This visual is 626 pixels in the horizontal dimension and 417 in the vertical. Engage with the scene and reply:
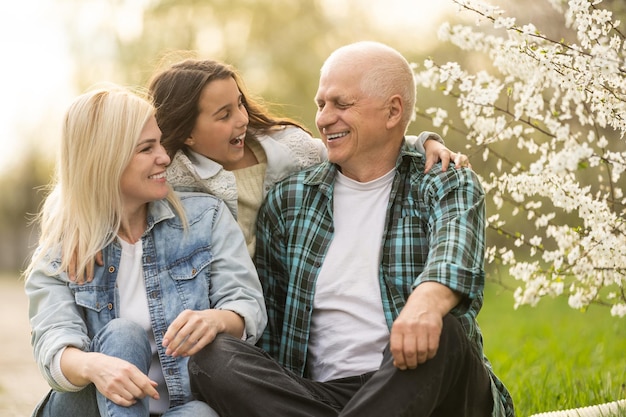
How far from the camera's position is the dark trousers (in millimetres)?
2666

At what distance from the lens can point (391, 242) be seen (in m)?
3.39

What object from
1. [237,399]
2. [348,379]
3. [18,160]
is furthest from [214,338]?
[18,160]

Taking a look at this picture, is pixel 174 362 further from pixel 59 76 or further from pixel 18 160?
pixel 18 160

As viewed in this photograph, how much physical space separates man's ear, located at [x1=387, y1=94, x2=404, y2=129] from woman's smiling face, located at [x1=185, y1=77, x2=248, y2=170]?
577 millimetres

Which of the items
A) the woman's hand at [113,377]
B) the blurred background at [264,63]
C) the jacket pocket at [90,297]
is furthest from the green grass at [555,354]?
the jacket pocket at [90,297]

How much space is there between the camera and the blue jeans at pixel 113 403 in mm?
2855

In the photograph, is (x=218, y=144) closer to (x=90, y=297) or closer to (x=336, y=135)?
(x=336, y=135)

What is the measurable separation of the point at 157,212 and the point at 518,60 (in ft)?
5.40

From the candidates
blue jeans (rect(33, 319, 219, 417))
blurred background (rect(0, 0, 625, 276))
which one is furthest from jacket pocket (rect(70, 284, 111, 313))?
blurred background (rect(0, 0, 625, 276))

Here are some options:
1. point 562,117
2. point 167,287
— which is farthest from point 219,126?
point 562,117

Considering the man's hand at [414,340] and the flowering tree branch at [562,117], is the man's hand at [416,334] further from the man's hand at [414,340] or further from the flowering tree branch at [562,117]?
the flowering tree branch at [562,117]

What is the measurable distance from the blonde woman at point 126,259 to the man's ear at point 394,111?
29.6 inches

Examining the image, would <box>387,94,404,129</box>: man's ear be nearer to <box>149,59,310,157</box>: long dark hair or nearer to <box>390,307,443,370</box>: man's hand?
<box>149,59,310,157</box>: long dark hair

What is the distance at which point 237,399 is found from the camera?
288 centimetres
